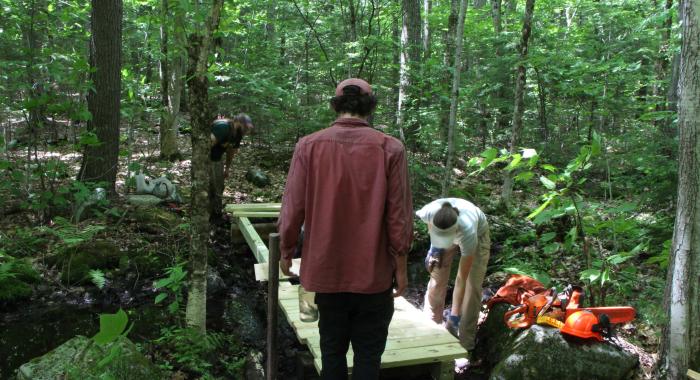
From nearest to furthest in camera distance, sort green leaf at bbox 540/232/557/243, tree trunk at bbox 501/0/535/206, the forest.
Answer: the forest → green leaf at bbox 540/232/557/243 → tree trunk at bbox 501/0/535/206

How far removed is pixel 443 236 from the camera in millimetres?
4145

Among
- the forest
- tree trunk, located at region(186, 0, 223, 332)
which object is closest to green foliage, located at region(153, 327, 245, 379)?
the forest

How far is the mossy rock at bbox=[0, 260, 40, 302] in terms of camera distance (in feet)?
17.0

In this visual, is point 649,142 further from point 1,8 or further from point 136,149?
point 136,149

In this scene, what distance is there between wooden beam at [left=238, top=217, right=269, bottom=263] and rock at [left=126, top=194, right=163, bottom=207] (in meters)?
1.52

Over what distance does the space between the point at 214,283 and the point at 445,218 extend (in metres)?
3.45

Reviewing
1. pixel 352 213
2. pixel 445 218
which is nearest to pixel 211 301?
pixel 445 218

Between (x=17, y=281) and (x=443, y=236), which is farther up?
(x=443, y=236)

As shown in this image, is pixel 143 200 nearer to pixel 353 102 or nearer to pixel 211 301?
pixel 211 301

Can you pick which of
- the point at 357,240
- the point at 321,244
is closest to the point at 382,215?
the point at 357,240

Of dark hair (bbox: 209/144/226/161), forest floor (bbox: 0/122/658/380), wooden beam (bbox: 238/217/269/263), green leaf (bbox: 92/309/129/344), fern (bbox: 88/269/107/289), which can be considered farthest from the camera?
dark hair (bbox: 209/144/226/161)

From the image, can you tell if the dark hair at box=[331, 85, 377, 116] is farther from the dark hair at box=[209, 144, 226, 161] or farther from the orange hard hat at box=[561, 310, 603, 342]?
the dark hair at box=[209, 144, 226, 161]

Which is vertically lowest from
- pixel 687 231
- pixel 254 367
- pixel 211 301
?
pixel 211 301

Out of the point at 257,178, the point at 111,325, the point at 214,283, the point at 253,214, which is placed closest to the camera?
the point at 111,325
